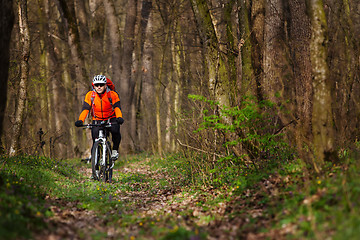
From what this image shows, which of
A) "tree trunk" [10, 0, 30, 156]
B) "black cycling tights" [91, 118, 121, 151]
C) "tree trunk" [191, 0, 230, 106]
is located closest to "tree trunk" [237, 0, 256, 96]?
"tree trunk" [191, 0, 230, 106]

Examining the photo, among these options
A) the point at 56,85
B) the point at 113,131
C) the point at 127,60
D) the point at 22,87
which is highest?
the point at 127,60

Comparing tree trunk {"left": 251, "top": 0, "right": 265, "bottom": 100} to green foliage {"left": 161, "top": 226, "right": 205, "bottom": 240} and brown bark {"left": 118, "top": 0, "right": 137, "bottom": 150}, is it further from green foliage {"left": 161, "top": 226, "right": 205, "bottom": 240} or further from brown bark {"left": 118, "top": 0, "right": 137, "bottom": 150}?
brown bark {"left": 118, "top": 0, "right": 137, "bottom": 150}

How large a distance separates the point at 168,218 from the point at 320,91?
10.7ft

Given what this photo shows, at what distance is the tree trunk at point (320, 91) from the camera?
6.36 m

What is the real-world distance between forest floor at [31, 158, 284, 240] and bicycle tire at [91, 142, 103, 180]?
3.96 feet

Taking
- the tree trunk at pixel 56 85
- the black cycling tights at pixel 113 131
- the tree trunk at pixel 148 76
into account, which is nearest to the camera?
the black cycling tights at pixel 113 131

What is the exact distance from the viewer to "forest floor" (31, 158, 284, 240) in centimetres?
491

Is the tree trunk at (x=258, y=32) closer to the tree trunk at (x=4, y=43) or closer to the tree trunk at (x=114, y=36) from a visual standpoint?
the tree trunk at (x=4, y=43)

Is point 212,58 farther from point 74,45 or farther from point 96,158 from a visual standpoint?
point 74,45

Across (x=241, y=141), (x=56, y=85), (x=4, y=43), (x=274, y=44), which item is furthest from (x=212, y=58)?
(x=56, y=85)

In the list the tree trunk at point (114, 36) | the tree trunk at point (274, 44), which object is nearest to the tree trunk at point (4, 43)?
the tree trunk at point (274, 44)

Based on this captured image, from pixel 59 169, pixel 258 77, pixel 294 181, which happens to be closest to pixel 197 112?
pixel 258 77

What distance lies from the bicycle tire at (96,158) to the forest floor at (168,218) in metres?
1.21

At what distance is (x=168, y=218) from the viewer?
6141mm
